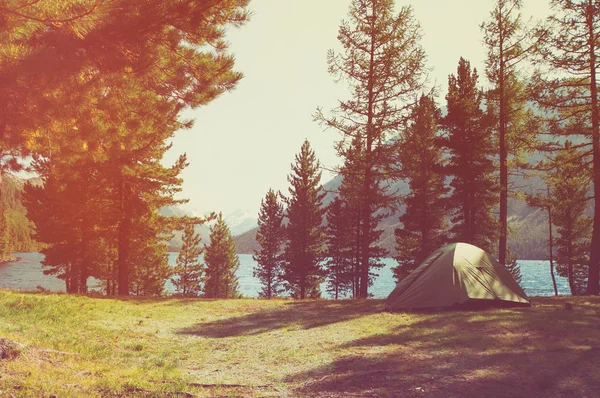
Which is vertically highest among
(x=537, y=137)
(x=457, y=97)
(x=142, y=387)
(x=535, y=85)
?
(x=457, y=97)

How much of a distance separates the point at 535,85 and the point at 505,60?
Result: 307 cm

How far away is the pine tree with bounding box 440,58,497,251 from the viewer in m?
21.7

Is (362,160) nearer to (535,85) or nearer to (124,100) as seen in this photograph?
(535,85)

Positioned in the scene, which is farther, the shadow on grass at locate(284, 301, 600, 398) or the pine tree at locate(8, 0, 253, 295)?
the pine tree at locate(8, 0, 253, 295)

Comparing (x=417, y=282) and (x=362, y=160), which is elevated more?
(x=362, y=160)

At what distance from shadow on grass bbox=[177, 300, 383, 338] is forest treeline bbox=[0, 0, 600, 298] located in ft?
12.9

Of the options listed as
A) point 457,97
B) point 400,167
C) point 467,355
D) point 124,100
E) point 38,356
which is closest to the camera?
point 38,356

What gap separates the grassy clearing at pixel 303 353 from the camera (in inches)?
209

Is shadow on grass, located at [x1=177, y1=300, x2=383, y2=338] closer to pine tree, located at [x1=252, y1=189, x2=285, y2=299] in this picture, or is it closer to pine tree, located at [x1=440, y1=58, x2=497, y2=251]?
pine tree, located at [x1=440, y1=58, x2=497, y2=251]

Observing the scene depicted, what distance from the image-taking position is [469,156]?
22.0m

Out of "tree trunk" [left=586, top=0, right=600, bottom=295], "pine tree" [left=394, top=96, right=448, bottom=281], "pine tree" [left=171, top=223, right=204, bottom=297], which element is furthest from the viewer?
"pine tree" [left=171, top=223, right=204, bottom=297]

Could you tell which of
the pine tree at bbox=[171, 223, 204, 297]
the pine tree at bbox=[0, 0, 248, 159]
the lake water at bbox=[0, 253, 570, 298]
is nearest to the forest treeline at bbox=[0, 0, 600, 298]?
the pine tree at bbox=[0, 0, 248, 159]

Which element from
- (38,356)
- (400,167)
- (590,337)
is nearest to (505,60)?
(400,167)

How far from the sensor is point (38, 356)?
19.8 feet
